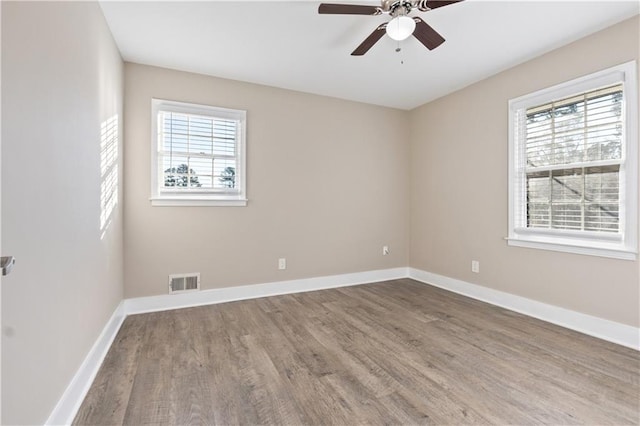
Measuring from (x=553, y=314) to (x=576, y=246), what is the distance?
0.68 meters

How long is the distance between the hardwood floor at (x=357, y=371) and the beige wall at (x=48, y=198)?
447 mm

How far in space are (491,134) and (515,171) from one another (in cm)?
52

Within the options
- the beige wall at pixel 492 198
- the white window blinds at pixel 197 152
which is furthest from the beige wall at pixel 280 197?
the beige wall at pixel 492 198

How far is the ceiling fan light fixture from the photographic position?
6.56ft

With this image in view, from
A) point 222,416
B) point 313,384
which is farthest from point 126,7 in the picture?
point 313,384

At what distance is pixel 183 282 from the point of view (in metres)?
3.21

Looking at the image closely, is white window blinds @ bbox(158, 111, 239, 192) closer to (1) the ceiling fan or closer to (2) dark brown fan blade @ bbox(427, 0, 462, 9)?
(1) the ceiling fan

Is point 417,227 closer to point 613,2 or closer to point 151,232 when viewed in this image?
point 613,2

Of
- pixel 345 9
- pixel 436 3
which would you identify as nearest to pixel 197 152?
pixel 345 9

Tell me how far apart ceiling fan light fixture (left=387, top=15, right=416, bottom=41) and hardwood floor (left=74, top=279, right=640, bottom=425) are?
2314 millimetres

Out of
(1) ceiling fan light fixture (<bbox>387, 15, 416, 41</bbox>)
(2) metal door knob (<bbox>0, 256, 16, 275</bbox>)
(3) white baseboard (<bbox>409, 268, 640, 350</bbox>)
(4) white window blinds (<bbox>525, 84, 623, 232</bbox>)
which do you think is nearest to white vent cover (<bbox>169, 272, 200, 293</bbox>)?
(2) metal door knob (<bbox>0, 256, 16, 275</bbox>)

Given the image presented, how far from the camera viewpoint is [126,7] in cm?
220

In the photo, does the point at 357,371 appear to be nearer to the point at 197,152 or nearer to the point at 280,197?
the point at 280,197

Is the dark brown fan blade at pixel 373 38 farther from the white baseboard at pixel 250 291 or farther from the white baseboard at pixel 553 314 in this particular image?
the white baseboard at pixel 553 314
